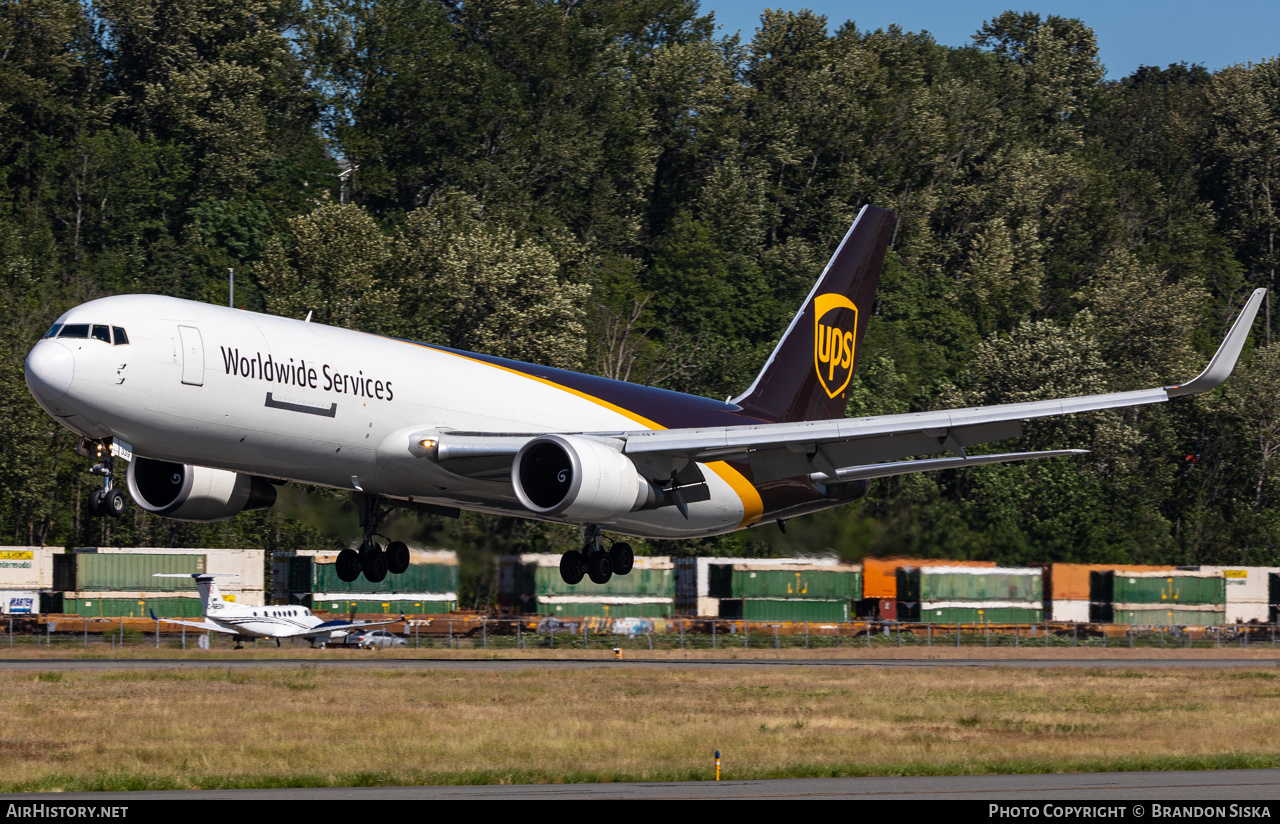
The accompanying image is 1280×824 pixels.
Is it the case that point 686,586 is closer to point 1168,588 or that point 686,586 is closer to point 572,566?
point 1168,588

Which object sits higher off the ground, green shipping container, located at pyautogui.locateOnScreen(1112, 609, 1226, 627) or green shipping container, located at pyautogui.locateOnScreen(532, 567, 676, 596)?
green shipping container, located at pyautogui.locateOnScreen(532, 567, 676, 596)

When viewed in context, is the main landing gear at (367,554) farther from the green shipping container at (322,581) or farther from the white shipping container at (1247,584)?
the white shipping container at (1247,584)

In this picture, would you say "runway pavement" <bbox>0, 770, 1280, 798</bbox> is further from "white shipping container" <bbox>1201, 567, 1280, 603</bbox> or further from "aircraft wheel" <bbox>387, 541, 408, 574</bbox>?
"white shipping container" <bbox>1201, 567, 1280, 603</bbox>

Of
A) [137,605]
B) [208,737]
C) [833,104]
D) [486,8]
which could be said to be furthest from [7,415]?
[833,104]

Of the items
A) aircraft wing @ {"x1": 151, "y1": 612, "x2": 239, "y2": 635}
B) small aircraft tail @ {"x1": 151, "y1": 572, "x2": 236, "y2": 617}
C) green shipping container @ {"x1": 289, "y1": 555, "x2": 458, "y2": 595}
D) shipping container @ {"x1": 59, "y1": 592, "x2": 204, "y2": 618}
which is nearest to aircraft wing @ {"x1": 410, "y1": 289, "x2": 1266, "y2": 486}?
green shipping container @ {"x1": 289, "y1": 555, "x2": 458, "y2": 595}

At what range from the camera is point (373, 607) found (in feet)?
251

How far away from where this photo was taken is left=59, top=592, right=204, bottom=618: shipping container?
7325 centimetres

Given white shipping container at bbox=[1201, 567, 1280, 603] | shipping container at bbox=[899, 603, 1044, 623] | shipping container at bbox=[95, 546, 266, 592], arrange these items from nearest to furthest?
shipping container at bbox=[95, 546, 266, 592] < shipping container at bbox=[899, 603, 1044, 623] < white shipping container at bbox=[1201, 567, 1280, 603]

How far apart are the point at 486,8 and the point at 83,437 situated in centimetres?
10028

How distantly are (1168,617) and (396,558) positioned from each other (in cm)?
5624

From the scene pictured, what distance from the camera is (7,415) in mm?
78062

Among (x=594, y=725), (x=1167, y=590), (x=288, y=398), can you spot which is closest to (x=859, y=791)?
(x=288, y=398)

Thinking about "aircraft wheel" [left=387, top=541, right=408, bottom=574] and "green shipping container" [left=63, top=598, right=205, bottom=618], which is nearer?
"aircraft wheel" [left=387, top=541, right=408, bottom=574]

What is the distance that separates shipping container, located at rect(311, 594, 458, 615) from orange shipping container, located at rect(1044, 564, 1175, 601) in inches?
1118
